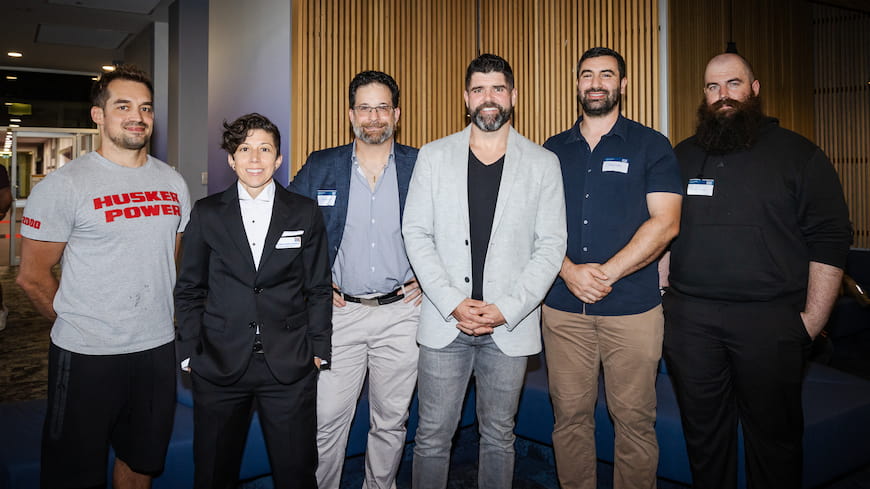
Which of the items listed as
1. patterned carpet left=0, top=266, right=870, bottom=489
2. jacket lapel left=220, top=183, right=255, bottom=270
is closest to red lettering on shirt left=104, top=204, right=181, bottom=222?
jacket lapel left=220, top=183, right=255, bottom=270

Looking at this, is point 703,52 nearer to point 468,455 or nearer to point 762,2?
point 762,2

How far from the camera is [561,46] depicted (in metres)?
4.21

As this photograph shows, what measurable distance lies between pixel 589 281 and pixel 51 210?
212 cm

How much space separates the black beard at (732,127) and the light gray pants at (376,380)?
1564 millimetres

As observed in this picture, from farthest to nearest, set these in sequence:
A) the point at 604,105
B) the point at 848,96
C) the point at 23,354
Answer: the point at 848,96
the point at 23,354
the point at 604,105

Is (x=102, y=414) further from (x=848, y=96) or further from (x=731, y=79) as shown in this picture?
(x=848, y=96)

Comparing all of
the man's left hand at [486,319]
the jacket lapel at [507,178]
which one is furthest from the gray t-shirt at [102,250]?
the jacket lapel at [507,178]

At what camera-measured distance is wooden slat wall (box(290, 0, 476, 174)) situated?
4336 mm

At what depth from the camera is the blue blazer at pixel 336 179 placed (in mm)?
2723

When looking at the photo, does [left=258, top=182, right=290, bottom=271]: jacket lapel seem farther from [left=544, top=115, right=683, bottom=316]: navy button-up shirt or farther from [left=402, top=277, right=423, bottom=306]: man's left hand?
[left=544, top=115, right=683, bottom=316]: navy button-up shirt

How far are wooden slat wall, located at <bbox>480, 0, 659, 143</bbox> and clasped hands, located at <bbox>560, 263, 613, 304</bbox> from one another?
1845mm

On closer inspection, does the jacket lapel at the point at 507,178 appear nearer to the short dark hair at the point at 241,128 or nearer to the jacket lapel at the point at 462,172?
the jacket lapel at the point at 462,172

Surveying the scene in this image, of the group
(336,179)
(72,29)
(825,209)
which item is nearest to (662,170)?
(825,209)

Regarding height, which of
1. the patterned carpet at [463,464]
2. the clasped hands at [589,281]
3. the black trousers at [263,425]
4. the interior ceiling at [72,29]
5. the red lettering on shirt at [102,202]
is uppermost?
the interior ceiling at [72,29]
